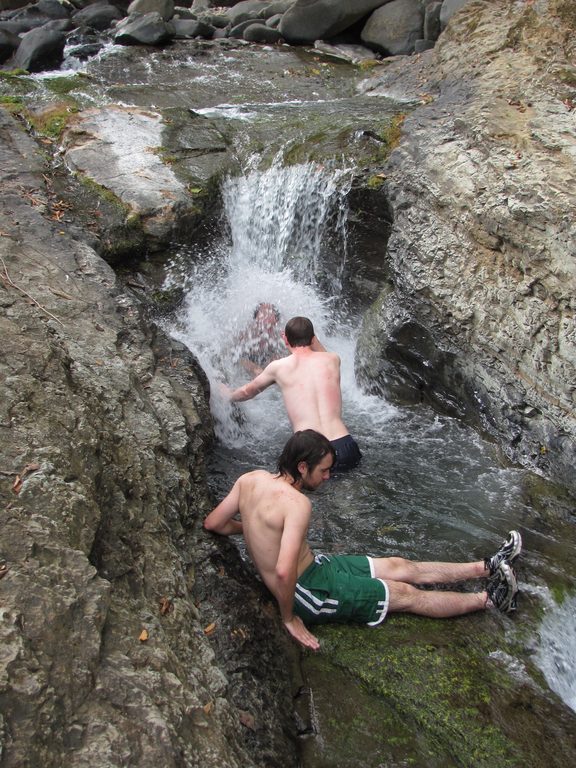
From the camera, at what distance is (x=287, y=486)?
3594 millimetres

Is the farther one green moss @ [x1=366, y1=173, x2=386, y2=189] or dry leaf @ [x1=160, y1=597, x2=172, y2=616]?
green moss @ [x1=366, y1=173, x2=386, y2=189]

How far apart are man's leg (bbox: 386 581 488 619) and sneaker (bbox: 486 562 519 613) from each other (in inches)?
2.6

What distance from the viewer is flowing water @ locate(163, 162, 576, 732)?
461 centimetres

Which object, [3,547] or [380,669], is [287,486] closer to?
[380,669]

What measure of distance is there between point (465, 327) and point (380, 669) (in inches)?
143

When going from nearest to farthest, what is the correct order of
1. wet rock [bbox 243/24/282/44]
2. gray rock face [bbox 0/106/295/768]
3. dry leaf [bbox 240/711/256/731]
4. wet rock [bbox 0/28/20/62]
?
gray rock face [bbox 0/106/295/768], dry leaf [bbox 240/711/256/731], wet rock [bbox 0/28/20/62], wet rock [bbox 243/24/282/44]

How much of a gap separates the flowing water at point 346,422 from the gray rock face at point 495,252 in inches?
16.3

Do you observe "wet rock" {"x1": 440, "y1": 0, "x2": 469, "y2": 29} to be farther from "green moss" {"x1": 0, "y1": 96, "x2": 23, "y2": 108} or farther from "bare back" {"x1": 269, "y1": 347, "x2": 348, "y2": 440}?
"bare back" {"x1": 269, "y1": 347, "x2": 348, "y2": 440}

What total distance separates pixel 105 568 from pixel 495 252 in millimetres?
4637

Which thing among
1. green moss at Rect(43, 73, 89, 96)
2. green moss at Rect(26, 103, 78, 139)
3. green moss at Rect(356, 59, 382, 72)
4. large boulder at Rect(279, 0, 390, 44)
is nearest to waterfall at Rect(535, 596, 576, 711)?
green moss at Rect(26, 103, 78, 139)

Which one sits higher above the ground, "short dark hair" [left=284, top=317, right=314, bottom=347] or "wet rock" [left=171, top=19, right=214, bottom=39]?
"wet rock" [left=171, top=19, right=214, bottom=39]

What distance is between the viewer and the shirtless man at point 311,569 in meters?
3.51

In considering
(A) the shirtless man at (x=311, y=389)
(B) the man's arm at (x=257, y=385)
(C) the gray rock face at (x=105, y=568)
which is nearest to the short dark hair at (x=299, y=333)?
(A) the shirtless man at (x=311, y=389)

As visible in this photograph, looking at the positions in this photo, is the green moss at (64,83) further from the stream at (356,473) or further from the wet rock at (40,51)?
the wet rock at (40,51)
